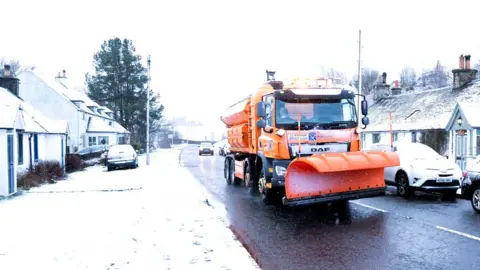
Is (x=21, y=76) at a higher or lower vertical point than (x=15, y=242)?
higher

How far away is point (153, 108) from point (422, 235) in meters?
56.2

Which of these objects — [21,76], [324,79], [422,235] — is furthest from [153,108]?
[422,235]

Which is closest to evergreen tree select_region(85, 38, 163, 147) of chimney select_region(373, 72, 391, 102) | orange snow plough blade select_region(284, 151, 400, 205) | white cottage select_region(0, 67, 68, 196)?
white cottage select_region(0, 67, 68, 196)

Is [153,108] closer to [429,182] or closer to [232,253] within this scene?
[429,182]

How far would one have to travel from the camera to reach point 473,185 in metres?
10.2

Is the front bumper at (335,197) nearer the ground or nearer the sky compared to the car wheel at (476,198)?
nearer the sky

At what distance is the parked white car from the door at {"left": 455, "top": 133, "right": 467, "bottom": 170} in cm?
686

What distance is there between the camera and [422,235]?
302 inches

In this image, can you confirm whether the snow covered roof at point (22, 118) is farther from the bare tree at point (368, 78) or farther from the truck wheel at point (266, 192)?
the bare tree at point (368, 78)

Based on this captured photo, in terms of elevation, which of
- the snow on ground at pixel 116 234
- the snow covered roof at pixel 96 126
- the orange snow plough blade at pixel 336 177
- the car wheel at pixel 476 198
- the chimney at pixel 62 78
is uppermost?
the chimney at pixel 62 78

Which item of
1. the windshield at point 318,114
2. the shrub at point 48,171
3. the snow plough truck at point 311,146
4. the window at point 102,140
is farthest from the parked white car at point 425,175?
the window at point 102,140

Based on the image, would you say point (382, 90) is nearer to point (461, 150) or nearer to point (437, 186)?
point (461, 150)

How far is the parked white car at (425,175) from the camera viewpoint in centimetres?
1254

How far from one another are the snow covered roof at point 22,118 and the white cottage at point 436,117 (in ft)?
61.6
